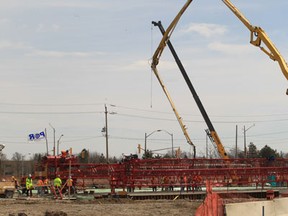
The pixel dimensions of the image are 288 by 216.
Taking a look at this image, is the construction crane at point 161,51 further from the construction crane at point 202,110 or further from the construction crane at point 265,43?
the construction crane at point 265,43

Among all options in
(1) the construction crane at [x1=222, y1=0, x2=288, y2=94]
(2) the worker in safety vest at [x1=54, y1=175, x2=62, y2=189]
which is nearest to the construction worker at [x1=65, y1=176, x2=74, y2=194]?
(2) the worker in safety vest at [x1=54, y1=175, x2=62, y2=189]

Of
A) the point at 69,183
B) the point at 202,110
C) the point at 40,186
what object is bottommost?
the point at 40,186

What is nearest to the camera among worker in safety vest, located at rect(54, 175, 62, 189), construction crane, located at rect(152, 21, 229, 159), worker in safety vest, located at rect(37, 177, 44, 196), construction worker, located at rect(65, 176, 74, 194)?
construction worker, located at rect(65, 176, 74, 194)

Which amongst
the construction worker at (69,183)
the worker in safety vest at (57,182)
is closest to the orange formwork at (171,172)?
the construction worker at (69,183)

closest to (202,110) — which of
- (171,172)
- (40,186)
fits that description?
(171,172)

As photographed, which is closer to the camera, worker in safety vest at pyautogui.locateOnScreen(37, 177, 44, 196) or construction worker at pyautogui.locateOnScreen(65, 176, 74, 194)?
construction worker at pyautogui.locateOnScreen(65, 176, 74, 194)

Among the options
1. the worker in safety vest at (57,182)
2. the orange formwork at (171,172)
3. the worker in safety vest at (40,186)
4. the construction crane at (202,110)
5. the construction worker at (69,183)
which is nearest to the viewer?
the construction worker at (69,183)

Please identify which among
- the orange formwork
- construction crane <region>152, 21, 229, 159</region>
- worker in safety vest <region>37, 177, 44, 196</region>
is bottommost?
worker in safety vest <region>37, 177, 44, 196</region>

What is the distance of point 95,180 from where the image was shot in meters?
36.1

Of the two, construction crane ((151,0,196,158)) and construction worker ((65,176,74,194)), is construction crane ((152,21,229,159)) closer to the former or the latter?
construction crane ((151,0,196,158))

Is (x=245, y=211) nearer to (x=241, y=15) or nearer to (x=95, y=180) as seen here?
(x=95, y=180)

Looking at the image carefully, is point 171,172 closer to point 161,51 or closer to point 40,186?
point 40,186

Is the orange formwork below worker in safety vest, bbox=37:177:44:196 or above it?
above

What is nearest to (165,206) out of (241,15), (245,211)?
(245,211)
